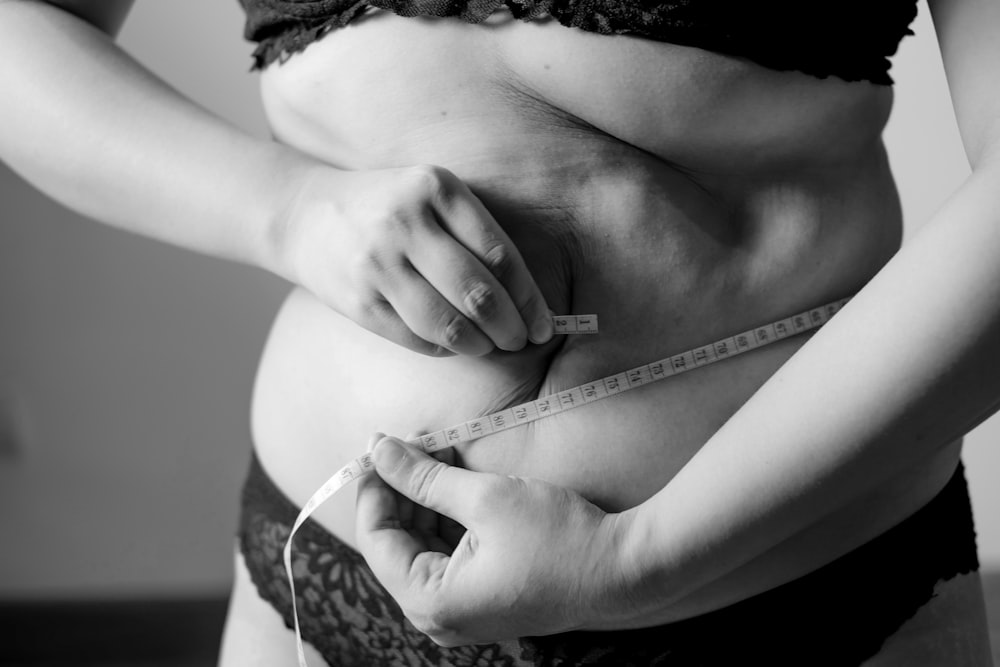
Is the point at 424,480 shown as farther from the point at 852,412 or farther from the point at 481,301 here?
the point at 852,412

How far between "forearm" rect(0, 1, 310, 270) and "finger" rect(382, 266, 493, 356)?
0.14 m

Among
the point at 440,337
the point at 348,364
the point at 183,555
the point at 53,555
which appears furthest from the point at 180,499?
the point at 440,337

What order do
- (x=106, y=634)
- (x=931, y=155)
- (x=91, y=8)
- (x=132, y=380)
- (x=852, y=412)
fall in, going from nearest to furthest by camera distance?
(x=852, y=412) → (x=91, y=8) → (x=931, y=155) → (x=132, y=380) → (x=106, y=634)

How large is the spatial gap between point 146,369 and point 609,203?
1766 millimetres

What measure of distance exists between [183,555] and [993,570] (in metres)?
1.97

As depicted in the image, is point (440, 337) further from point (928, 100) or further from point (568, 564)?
point (928, 100)

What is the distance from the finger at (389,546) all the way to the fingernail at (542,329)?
190 mm

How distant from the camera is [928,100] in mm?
2113

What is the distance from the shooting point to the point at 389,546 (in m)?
0.81

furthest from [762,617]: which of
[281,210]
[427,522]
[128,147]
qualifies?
[128,147]

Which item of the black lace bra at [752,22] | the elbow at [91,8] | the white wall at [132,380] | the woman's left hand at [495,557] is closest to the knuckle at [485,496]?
the woman's left hand at [495,557]

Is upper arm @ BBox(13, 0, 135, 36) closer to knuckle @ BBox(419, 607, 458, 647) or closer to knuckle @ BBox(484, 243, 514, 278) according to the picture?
Result: knuckle @ BBox(484, 243, 514, 278)

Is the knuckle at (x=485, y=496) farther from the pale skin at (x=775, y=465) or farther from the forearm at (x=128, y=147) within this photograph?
the forearm at (x=128, y=147)

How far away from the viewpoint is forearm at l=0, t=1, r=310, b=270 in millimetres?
847
